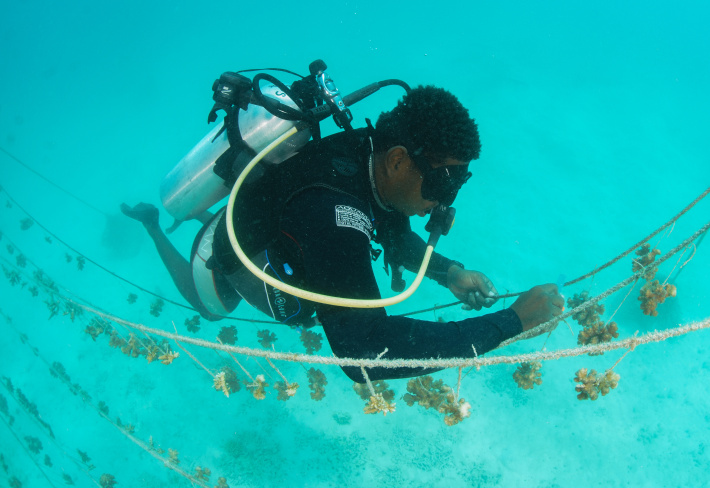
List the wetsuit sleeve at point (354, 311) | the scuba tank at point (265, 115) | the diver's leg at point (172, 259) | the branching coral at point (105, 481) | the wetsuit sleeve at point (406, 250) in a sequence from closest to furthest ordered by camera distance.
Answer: the wetsuit sleeve at point (354, 311) → the scuba tank at point (265, 115) → the wetsuit sleeve at point (406, 250) → the diver's leg at point (172, 259) → the branching coral at point (105, 481)

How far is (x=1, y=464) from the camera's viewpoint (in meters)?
10.4

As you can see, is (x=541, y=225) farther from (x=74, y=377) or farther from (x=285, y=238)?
(x=74, y=377)

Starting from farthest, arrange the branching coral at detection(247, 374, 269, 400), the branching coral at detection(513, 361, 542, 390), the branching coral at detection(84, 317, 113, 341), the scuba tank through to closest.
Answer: the branching coral at detection(84, 317, 113, 341)
the branching coral at detection(513, 361, 542, 390)
the branching coral at detection(247, 374, 269, 400)
the scuba tank

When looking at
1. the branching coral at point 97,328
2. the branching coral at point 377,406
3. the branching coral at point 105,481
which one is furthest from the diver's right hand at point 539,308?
the branching coral at point 105,481

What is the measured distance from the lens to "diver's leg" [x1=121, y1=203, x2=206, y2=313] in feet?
17.3

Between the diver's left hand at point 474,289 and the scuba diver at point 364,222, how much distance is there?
1 centimetres

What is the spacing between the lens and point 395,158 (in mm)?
2236

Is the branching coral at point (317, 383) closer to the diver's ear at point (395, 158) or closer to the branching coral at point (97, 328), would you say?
the diver's ear at point (395, 158)

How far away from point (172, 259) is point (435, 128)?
215 inches

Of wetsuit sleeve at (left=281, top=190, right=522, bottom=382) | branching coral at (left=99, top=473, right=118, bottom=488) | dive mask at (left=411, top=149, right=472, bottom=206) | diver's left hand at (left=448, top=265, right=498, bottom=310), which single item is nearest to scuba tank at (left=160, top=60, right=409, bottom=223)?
dive mask at (left=411, top=149, right=472, bottom=206)

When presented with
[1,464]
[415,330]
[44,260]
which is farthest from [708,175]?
[44,260]

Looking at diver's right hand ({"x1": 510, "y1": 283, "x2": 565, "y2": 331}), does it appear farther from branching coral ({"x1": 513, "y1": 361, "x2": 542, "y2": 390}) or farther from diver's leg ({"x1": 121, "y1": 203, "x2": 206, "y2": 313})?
diver's leg ({"x1": 121, "y1": 203, "x2": 206, "y2": 313})

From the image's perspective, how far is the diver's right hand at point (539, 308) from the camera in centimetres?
205

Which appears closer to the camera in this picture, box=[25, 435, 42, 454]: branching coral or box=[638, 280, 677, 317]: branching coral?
box=[638, 280, 677, 317]: branching coral
